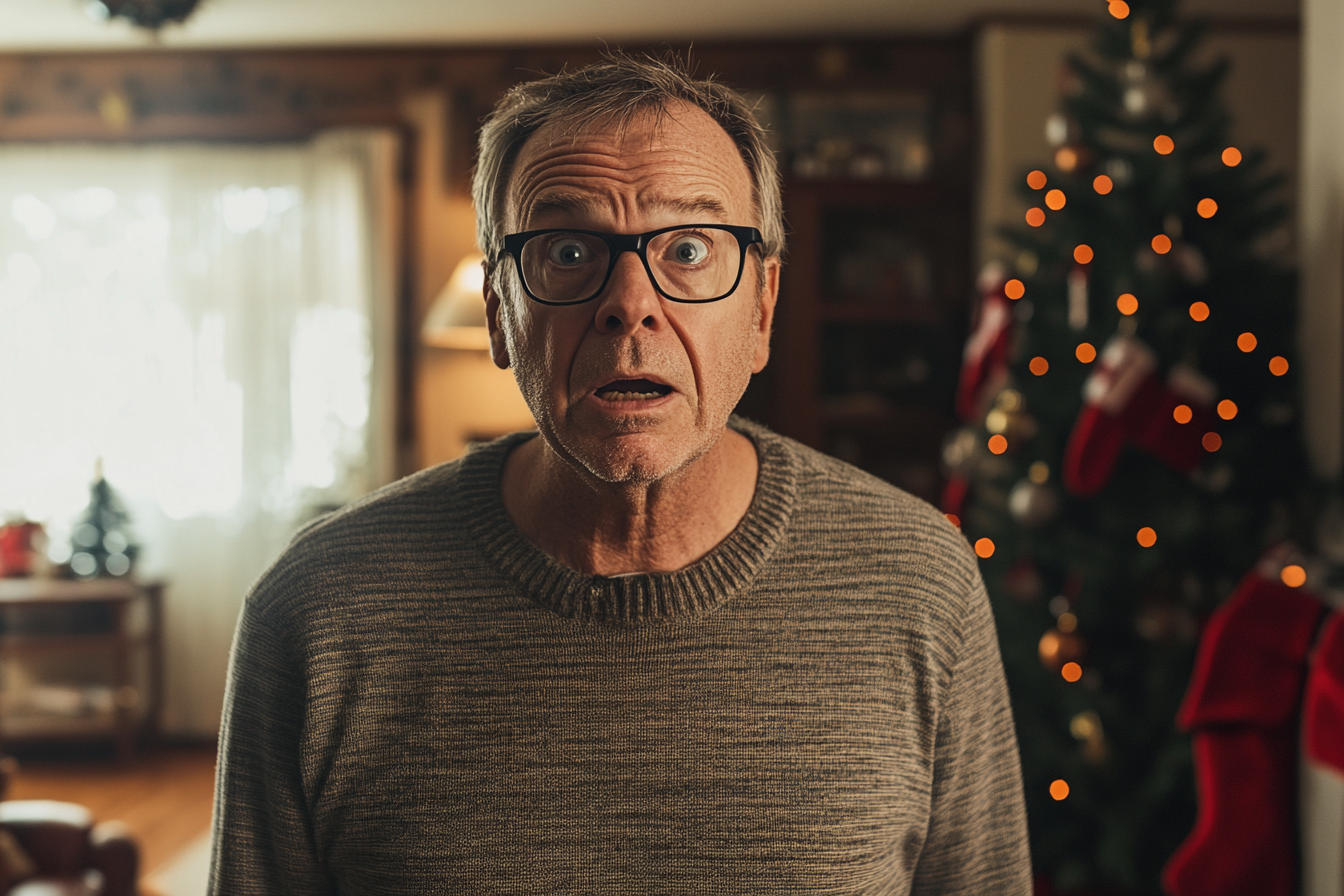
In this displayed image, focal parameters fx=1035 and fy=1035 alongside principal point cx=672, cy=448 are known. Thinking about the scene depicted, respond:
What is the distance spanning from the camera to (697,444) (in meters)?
0.83

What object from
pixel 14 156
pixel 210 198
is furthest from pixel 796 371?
pixel 14 156

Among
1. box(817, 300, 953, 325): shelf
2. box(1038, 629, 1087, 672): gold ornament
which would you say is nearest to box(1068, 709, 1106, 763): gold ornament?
box(1038, 629, 1087, 672): gold ornament

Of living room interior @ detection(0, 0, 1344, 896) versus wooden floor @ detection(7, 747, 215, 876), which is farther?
living room interior @ detection(0, 0, 1344, 896)

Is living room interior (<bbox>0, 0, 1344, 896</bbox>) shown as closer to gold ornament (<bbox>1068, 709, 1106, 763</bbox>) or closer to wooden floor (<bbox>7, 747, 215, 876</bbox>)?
wooden floor (<bbox>7, 747, 215, 876</bbox>)

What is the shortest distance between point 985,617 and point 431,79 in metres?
4.06

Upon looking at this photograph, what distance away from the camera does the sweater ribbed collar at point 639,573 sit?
0.88m

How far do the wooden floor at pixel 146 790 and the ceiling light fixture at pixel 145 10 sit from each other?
2426 millimetres

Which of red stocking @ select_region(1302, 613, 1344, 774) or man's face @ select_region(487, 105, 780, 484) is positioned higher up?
man's face @ select_region(487, 105, 780, 484)

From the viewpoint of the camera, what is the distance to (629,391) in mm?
805

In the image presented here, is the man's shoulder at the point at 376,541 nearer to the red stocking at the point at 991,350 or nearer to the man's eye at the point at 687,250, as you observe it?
the man's eye at the point at 687,250

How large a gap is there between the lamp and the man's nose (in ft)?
10.1

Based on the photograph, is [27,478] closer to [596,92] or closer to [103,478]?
[103,478]

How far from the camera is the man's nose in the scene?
30.9 inches

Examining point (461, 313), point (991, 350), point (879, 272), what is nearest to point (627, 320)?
point (991, 350)
